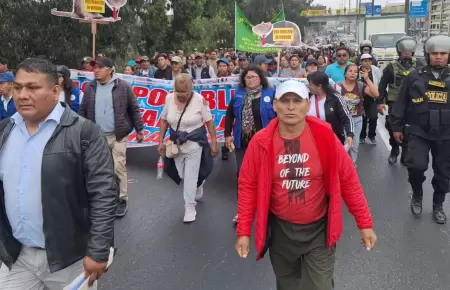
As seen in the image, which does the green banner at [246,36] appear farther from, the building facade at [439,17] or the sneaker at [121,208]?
the building facade at [439,17]

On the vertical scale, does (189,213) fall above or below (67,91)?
below

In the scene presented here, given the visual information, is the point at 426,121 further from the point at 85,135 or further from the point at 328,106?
the point at 85,135

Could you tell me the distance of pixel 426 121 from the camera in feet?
16.4

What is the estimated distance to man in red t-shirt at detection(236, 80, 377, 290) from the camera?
2863 millimetres

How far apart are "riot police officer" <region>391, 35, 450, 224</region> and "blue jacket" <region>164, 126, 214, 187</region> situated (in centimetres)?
203

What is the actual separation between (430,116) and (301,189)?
8.71 ft

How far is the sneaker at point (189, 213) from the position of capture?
210 inches

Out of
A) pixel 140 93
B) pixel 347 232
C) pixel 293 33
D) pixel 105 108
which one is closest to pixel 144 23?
pixel 293 33

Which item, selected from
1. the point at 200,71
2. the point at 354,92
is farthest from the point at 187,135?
the point at 200,71

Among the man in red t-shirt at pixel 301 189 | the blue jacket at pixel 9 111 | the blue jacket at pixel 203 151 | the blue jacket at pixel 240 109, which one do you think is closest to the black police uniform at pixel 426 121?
the blue jacket at pixel 240 109

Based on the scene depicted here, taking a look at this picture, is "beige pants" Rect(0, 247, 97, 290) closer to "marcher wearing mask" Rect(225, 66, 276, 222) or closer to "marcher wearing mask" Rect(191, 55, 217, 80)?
"marcher wearing mask" Rect(225, 66, 276, 222)

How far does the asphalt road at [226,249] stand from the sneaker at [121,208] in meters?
0.07

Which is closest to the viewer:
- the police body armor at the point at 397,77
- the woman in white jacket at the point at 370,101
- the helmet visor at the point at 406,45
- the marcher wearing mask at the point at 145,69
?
the police body armor at the point at 397,77

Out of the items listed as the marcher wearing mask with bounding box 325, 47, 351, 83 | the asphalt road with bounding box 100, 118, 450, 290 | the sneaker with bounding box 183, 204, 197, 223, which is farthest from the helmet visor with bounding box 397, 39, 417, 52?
the sneaker with bounding box 183, 204, 197, 223
